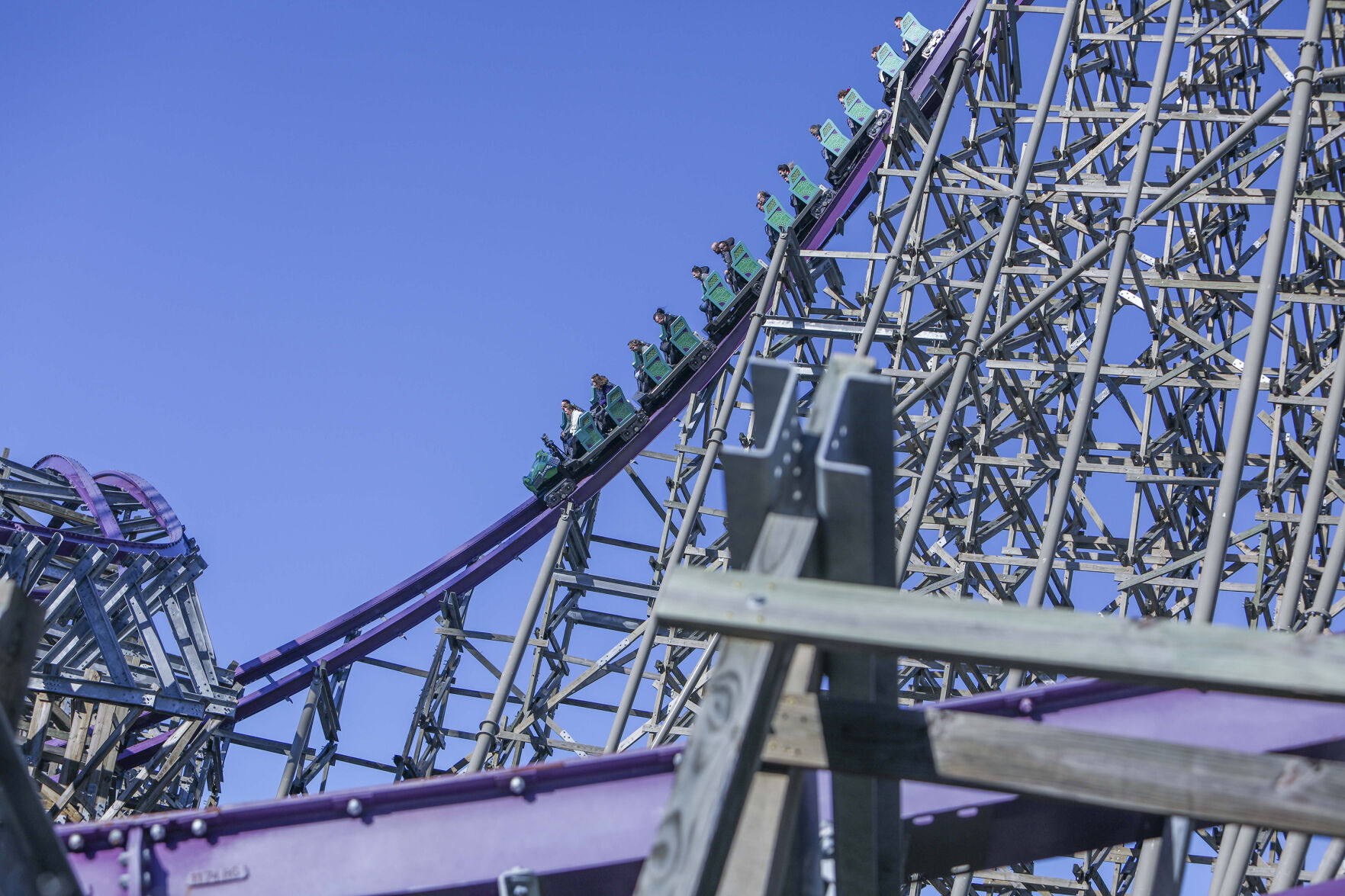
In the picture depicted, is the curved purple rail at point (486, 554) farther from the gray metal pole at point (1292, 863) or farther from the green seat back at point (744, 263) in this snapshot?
the gray metal pole at point (1292, 863)

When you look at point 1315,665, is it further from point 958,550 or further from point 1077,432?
point 958,550

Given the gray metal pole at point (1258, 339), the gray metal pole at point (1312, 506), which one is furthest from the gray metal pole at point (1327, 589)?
the gray metal pole at point (1258, 339)

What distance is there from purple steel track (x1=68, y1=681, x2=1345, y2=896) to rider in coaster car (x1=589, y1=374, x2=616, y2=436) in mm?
11575

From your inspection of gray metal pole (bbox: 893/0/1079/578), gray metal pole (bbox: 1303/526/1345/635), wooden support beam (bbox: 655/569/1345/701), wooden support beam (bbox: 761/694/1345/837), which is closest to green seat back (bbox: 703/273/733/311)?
gray metal pole (bbox: 893/0/1079/578)

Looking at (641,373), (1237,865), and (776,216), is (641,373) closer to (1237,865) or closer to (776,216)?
(776,216)

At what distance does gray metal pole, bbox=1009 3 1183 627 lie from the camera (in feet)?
19.5

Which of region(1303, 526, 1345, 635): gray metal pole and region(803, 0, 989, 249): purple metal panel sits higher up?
region(803, 0, 989, 249): purple metal panel

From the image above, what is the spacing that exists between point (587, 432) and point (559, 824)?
11463 mm

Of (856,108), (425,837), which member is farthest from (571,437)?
(425,837)

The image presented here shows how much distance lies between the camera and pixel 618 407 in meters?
15.1

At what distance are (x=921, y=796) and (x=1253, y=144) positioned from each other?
7986 millimetres

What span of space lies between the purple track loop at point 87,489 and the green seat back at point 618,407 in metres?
4.81

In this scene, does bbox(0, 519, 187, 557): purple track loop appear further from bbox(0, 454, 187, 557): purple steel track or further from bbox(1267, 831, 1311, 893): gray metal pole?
bbox(1267, 831, 1311, 893): gray metal pole

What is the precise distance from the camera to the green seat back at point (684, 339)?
15469mm
